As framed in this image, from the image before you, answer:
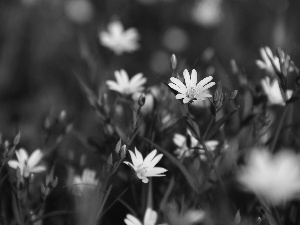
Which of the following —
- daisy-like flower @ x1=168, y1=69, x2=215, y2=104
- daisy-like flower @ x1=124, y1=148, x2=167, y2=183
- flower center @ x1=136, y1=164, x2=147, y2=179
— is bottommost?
flower center @ x1=136, y1=164, x2=147, y2=179

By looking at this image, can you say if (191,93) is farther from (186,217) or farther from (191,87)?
(186,217)

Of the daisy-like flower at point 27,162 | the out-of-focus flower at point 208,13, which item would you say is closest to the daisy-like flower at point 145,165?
the daisy-like flower at point 27,162

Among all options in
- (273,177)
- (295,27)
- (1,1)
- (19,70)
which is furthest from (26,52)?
(273,177)

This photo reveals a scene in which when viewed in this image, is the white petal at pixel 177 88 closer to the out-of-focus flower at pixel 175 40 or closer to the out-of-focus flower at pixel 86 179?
the out-of-focus flower at pixel 86 179

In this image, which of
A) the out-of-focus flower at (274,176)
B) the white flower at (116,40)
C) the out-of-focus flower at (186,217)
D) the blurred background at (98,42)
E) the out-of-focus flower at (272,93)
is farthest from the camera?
the blurred background at (98,42)

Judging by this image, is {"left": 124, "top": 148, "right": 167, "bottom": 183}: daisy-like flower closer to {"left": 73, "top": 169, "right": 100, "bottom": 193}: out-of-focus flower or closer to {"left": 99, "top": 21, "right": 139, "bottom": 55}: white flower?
{"left": 73, "top": 169, "right": 100, "bottom": 193}: out-of-focus flower

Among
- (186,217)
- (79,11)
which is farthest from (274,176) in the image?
(79,11)

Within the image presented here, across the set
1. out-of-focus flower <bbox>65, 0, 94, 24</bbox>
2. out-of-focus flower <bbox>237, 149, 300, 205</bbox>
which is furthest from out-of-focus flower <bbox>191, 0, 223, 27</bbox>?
out-of-focus flower <bbox>237, 149, 300, 205</bbox>
